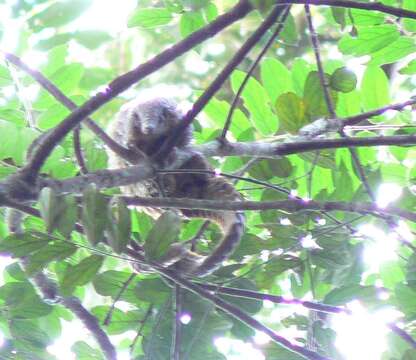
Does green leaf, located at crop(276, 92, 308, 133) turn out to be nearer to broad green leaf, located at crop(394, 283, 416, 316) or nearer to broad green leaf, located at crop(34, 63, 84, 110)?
broad green leaf, located at crop(394, 283, 416, 316)

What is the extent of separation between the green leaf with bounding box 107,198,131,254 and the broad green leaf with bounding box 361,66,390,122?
1.16 metres

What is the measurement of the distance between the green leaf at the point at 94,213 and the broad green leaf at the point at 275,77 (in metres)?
0.98

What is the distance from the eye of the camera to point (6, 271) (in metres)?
2.39

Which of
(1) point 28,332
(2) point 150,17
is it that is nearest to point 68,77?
(2) point 150,17

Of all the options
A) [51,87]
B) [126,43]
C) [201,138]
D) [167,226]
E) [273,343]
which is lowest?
[273,343]

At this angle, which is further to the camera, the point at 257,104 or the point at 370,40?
the point at 257,104

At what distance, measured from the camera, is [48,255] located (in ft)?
6.27

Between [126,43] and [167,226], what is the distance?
5086 millimetres

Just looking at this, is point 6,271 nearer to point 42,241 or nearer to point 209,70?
point 42,241

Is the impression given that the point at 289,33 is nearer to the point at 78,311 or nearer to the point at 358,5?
the point at 358,5

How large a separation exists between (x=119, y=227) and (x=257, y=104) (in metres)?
1.01

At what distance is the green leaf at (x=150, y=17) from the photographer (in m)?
2.32

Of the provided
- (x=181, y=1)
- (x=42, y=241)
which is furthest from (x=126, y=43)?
(x=42, y=241)

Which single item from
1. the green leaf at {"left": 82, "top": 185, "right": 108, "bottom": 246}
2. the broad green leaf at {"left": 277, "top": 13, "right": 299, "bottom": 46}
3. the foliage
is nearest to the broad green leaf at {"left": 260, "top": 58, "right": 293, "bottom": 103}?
the foliage
